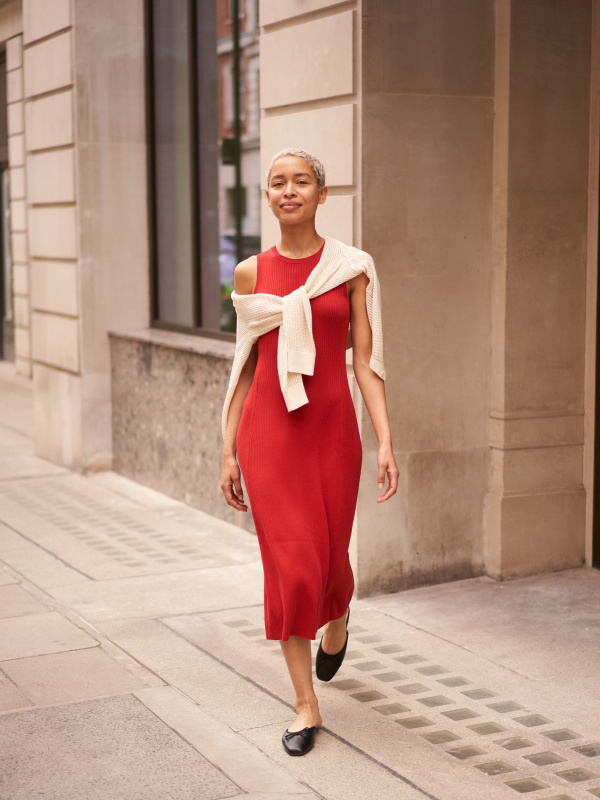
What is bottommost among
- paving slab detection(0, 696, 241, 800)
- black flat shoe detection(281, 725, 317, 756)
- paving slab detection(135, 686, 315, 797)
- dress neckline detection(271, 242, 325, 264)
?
paving slab detection(135, 686, 315, 797)

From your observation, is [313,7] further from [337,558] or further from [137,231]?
[137,231]

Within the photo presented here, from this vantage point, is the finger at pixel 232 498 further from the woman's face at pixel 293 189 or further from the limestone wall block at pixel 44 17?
the limestone wall block at pixel 44 17

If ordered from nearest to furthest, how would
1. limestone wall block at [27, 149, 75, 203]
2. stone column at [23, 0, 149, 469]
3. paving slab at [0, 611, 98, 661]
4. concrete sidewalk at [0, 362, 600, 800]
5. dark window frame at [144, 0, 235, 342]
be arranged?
concrete sidewalk at [0, 362, 600, 800] → paving slab at [0, 611, 98, 661] → dark window frame at [144, 0, 235, 342] → stone column at [23, 0, 149, 469] → limestone wall block at [27, 149, 75, 203]

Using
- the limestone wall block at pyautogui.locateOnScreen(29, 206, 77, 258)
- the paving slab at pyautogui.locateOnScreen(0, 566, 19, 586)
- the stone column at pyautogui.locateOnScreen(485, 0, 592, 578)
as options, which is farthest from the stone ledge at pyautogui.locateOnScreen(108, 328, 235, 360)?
the stone column at pyautogui.locateOnScreen(485, 0, 592, 578)

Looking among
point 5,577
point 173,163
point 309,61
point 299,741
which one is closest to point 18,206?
point 173,163

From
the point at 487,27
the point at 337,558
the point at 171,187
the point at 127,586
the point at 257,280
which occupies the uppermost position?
the point at 487,27

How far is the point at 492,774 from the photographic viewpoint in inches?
157

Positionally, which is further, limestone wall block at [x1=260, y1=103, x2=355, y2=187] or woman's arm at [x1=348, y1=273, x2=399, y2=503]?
limestone wall block at [x1=260, y1=103, x2=355, y2=187]

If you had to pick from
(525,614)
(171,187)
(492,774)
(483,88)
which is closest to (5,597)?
(525,614)

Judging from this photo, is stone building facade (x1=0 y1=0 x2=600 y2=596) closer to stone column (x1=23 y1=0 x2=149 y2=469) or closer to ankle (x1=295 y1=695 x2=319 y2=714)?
ankle (x1=295 y1=695 x2=319 y2=714)

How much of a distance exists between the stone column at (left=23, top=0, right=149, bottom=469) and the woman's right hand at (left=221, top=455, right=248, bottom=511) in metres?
5.30

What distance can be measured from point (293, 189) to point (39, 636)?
8.38 feet

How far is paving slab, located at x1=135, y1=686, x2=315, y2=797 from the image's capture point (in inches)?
155

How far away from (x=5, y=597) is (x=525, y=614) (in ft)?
8.74
